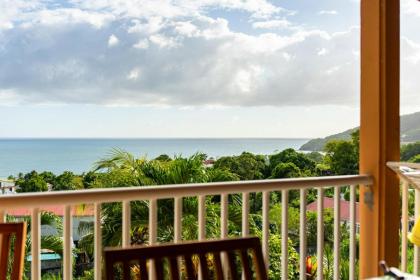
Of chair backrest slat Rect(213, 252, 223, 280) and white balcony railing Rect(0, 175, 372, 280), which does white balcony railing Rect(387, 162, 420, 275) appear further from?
chair backrest slat Rect(213, 252, 223, 280)

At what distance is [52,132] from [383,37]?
1676 centimetres

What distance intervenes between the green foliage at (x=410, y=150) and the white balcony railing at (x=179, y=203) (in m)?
0.42

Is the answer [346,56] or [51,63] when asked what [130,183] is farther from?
[51,63]

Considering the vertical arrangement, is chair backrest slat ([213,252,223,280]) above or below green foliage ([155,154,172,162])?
below

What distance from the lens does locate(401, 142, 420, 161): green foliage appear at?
3013 mm

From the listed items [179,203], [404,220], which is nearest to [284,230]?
[179,203]

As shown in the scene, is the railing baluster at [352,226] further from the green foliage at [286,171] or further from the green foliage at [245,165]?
the green foliage at [245,165]

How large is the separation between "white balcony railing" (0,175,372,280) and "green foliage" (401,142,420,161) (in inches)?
16.5

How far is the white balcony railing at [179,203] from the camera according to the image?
195 cm

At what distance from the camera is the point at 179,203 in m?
2.21

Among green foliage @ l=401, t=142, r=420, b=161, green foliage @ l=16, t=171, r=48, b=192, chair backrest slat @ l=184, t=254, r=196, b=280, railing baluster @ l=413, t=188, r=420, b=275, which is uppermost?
green foliage @ l=401, t=142, r=420, b=161

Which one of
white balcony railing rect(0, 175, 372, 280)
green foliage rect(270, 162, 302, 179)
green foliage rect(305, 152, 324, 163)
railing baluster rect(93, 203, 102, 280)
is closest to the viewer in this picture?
white balcony railing rect(0, 175, 372, 280)

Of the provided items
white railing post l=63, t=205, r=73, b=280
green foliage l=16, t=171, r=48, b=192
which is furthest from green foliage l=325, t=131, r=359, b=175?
green foliage l=16, t=171, r=48, b=192

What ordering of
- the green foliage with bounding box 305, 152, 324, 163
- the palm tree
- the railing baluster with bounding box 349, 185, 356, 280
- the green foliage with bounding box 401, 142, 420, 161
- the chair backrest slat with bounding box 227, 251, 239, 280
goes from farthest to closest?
1. the green foliage with bounding box 305, 152, 324, 163
2. the palm tree
3. the green foliage with bounding box 401, 142, 420, 161
4. the railing baluster with bounding box 349, 185, 356, 280
5. the chair backrest slat with bounding box 227, 251, 239, 280
